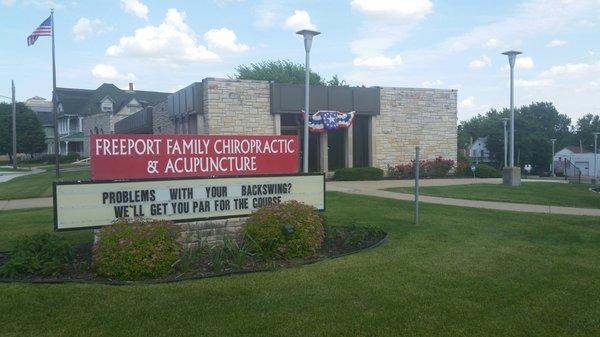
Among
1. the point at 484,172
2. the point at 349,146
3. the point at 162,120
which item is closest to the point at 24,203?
the point at 349,146

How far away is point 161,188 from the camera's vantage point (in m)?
7.62

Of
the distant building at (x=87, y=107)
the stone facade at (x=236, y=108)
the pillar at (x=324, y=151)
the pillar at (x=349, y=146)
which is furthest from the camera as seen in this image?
Result: the distant building at (x=87, y=107)

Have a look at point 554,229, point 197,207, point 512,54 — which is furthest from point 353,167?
point 197,207

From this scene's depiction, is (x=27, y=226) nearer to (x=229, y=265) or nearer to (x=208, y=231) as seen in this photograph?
(x=208, y=231)

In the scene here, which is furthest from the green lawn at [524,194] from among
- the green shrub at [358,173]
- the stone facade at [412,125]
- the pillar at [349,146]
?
the stone facade at [412,125]

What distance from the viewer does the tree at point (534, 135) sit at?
75.4 meters

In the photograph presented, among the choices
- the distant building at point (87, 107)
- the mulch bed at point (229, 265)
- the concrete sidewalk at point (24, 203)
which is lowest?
the mulch bed at point (229, 265)

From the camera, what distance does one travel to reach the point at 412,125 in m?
26.5

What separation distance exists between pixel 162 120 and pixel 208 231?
A: 23319 millimetres

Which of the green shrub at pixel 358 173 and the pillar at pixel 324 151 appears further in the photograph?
the pillar at pixel 324 151

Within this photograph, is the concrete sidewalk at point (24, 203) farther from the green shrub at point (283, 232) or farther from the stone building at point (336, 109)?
the green shrub at point (283, 232)

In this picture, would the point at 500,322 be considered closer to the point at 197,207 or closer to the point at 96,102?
the point at 197,207

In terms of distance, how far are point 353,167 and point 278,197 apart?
16.8 m

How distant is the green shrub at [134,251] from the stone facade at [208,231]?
856 millimetres
